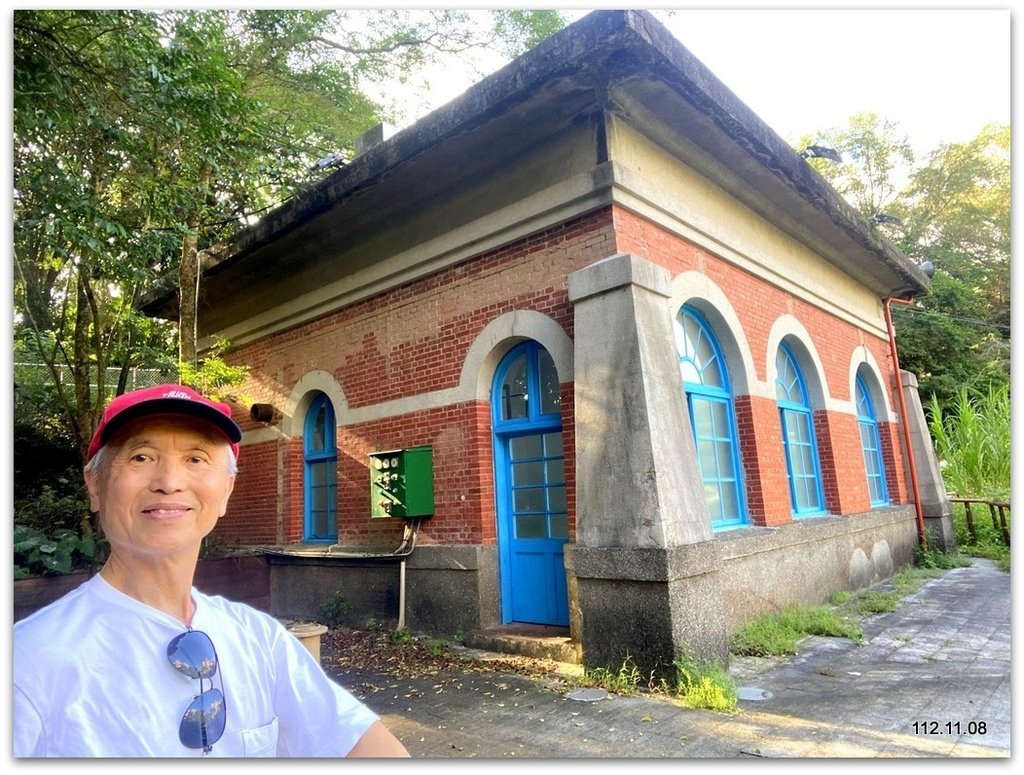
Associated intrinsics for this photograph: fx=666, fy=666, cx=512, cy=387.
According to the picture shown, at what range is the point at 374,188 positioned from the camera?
19.3 feet

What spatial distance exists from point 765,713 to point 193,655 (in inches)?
128

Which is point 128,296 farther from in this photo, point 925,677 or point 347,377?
point 925,677

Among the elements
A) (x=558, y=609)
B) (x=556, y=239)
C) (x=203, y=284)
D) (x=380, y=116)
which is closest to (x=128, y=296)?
(x=203, y=284)

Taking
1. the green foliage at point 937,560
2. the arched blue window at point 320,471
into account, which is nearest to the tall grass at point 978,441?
the green foliage at point 937,560

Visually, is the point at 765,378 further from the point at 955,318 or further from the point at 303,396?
the point at 303,396

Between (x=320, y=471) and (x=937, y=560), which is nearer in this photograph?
(x=320, y=471)

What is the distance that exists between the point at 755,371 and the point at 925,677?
3.24 meters

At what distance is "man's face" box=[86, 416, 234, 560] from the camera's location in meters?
1.83

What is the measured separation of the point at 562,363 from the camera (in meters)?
5.32

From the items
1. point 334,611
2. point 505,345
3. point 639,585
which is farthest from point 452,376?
point 639,585

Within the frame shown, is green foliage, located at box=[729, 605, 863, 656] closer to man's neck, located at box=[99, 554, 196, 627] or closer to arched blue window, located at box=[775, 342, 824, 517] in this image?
arched blue window, located at box=[775, 342, 824, 517]

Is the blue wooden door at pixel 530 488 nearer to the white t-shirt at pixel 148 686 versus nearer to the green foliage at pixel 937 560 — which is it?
A: the white t-shirt at pixel 148 686

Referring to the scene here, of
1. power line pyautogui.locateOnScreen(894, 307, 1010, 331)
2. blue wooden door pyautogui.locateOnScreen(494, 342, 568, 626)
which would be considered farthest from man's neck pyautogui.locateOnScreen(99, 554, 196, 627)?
power line pyautogui.locateOnScreen(894, 307, 1010, 331)

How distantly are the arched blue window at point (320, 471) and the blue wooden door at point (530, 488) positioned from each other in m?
2.13
